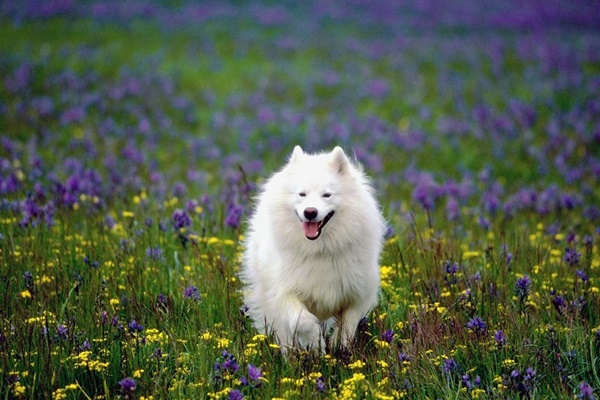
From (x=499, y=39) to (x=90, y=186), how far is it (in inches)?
647

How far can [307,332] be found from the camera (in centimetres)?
445

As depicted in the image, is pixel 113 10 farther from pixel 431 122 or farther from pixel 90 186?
pixel 90 186

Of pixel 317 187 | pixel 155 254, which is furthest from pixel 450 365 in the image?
pixel 155 254

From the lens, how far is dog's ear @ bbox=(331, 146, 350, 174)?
4770 mm

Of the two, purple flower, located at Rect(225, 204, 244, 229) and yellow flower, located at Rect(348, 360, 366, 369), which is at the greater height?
purple flower, located at Rect(225, 204, 244, 229)

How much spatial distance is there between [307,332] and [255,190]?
3.96m

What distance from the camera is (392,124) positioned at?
43.1 ft

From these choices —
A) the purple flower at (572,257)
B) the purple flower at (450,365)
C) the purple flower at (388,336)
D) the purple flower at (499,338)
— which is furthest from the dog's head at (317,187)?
the purple flower at (572,257)

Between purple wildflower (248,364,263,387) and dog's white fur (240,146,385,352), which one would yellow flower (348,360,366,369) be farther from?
purple wildflower (248,364,263,387)

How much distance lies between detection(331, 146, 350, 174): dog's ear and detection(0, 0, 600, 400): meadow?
1.01m

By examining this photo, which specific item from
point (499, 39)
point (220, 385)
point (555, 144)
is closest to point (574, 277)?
point (220, 385)

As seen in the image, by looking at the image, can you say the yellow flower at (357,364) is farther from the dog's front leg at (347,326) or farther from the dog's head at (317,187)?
the dog's head at (317,187)

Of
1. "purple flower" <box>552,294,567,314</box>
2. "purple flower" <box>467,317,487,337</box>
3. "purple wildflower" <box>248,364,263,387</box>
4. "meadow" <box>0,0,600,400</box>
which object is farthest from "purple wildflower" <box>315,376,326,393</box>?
"purple flower" <box>552,294,567,314</box>

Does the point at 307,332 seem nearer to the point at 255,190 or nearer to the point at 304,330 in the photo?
the point at 304,330
